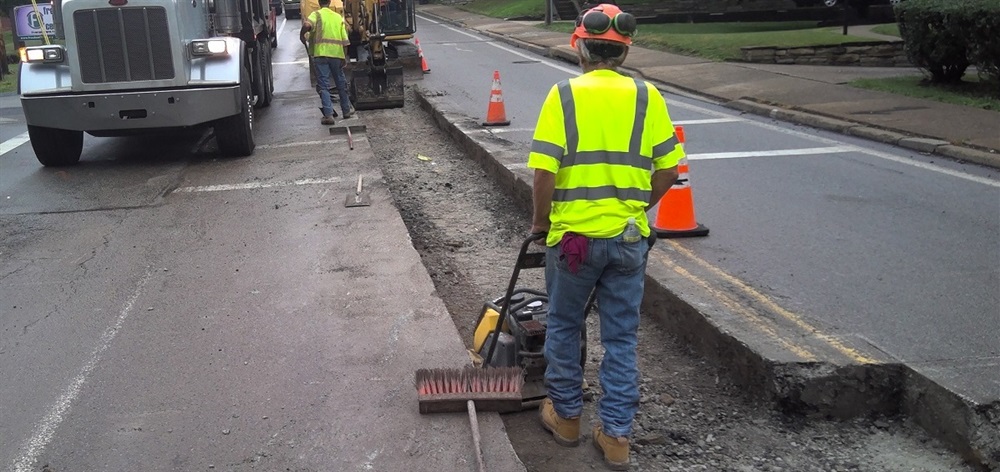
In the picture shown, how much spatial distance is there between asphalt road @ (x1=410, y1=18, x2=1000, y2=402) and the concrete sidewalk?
0.33 m

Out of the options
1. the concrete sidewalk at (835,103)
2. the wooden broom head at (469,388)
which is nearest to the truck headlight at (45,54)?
the wooden broom head at (469,388)

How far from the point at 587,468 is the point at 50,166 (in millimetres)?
8999

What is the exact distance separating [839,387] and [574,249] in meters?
1.67

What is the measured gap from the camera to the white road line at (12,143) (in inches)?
496

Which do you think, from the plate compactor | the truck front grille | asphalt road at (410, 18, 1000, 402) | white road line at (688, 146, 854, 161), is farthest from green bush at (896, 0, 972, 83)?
the plate compactor

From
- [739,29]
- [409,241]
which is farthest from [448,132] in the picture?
[739,29]

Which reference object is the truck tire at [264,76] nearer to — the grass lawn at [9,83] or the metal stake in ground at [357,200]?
the metal stake in ground at [357,200]

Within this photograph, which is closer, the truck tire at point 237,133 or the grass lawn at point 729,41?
the truck tire at point 237,133

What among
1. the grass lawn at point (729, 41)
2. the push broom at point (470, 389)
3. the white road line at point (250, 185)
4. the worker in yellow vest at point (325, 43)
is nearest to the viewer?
the push broom at point (470, 389)

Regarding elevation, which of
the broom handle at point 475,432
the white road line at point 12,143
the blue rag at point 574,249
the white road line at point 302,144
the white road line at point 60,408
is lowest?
the white road line at point 12,143

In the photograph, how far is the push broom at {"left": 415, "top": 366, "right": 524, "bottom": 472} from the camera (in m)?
4.29

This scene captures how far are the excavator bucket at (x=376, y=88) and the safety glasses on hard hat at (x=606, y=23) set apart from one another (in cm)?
1189

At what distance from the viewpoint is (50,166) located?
1101 centimetres

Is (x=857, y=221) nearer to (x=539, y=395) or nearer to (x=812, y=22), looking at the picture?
(x=539, y=395)
